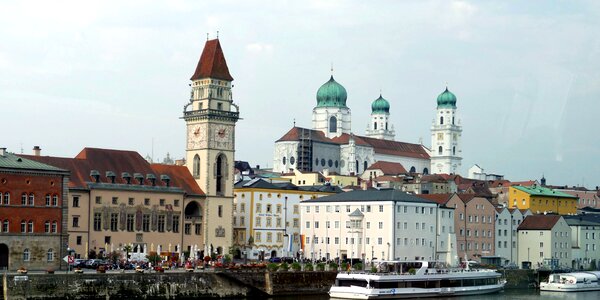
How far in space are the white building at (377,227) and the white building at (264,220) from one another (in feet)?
14.7

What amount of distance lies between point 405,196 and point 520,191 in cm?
4896

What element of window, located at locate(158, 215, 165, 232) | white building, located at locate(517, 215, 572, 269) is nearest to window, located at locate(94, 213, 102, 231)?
window, located at locate(158, 215, 165, 232)

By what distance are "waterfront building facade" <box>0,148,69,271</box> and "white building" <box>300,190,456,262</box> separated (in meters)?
36.5

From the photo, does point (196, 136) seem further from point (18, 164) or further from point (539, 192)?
point (539, 192)

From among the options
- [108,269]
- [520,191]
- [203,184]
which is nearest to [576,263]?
[520,191]

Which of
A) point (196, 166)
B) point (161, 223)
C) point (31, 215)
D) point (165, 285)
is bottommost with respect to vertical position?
point (165, 285)

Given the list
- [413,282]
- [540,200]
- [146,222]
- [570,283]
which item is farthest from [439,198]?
[540,200]

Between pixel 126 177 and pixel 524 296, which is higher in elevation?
pixel 126 177

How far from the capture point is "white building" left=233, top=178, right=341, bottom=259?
13412 centimetres

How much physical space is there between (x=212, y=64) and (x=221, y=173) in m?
12.7

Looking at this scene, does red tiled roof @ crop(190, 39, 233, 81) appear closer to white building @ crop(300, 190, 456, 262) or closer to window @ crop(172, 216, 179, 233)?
window @ crop(172, 216, 179, 233)

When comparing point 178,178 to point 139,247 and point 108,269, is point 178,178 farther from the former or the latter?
point 108,269

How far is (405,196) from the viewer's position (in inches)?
5002

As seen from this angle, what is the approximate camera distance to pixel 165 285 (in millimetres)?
88875
